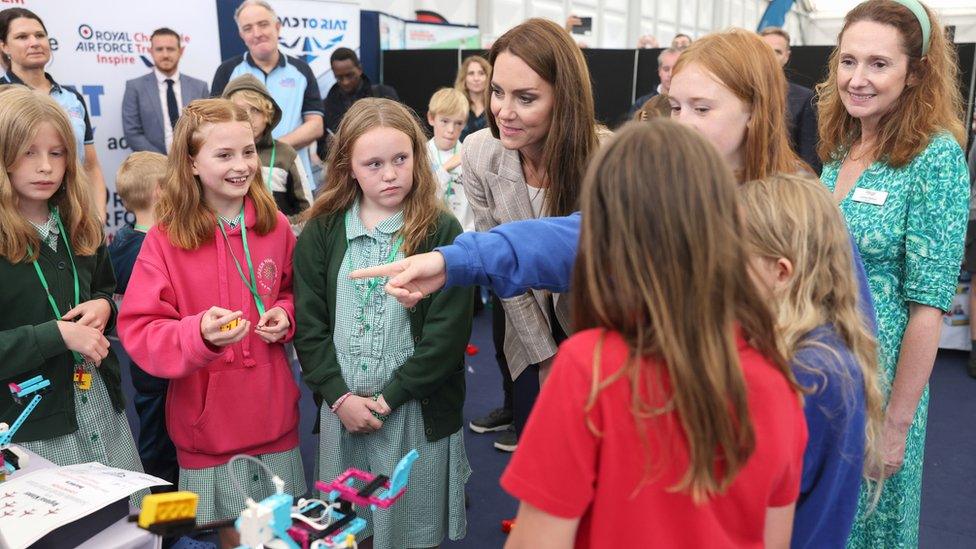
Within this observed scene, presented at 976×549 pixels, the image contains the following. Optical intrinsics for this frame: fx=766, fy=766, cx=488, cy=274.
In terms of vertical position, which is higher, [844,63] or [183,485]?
[844,63]

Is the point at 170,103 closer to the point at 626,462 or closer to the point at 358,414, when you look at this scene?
the point at 358,414

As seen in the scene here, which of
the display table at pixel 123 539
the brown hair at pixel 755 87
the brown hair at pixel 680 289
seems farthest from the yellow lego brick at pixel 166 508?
the brown hair at pixel 755 87

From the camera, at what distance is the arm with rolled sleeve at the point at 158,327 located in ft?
5.98

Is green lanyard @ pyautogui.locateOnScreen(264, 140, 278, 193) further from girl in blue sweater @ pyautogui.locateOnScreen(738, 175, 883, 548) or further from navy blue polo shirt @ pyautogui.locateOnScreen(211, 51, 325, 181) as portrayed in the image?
girl in blue sweater @ pyautogui.locateOnScreen(738, 175, 883, 548)

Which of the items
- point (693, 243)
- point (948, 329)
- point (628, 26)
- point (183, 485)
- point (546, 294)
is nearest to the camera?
point (693, 243)

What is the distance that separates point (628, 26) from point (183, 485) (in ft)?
50.6

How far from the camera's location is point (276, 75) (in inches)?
185

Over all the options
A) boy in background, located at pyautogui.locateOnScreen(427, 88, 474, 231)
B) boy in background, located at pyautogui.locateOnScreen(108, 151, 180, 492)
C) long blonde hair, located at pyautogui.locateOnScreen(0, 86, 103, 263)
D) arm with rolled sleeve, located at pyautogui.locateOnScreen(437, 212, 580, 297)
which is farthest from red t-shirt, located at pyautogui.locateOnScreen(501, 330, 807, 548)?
boy in background, located at pyautogui.locateOnScreen(427, 88, 474, 231)

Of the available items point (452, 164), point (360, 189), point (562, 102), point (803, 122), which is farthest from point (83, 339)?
point (803, 122)

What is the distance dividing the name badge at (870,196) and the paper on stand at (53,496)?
1527mm

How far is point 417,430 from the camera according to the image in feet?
6.76

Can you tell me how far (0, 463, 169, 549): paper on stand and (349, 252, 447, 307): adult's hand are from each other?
0.57 m

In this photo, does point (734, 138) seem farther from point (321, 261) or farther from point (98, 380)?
point (98, 380)

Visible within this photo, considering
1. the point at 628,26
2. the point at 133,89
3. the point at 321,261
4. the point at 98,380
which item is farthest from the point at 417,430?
the point at 628,26
